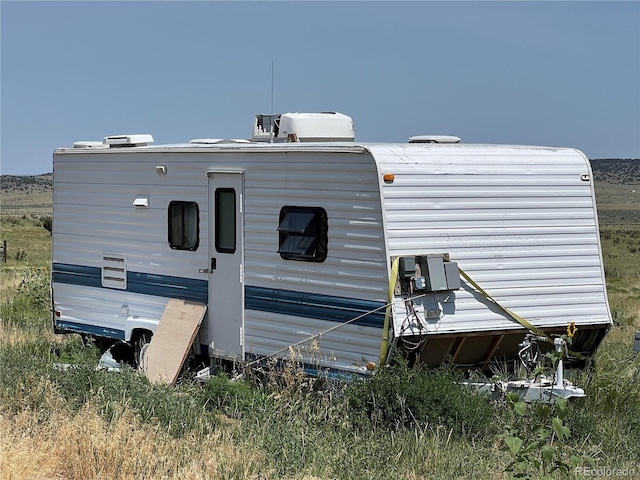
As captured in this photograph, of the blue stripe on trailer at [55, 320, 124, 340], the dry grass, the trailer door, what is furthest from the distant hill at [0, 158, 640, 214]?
the dry grass

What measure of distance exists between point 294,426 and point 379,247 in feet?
6.14

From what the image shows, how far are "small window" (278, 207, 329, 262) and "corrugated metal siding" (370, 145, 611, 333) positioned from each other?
855 millimetres

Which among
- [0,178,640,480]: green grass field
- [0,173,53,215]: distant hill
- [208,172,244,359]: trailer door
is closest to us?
[0,178,640,480]: green grass field

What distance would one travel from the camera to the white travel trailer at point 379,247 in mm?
9203

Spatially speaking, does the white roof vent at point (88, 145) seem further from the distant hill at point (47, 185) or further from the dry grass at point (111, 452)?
the distant hill at point (47, 185)

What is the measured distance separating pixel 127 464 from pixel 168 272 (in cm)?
507

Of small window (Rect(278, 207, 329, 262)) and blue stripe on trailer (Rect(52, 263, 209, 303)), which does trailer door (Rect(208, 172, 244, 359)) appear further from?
small window (Rect(278, 207, 329, 262))

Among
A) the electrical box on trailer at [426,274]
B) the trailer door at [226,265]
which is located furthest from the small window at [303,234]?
the electrical box on trailer at [426,274]

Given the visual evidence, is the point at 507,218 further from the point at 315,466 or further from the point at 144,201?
the point at 144,201

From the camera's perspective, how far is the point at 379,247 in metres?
9.17

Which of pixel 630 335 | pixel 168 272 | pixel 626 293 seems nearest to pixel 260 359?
pixel 168 272

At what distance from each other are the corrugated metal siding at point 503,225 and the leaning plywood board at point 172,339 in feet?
9.56

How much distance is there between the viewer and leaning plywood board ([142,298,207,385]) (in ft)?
36.1

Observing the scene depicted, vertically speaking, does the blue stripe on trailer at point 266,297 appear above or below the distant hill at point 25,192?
above
